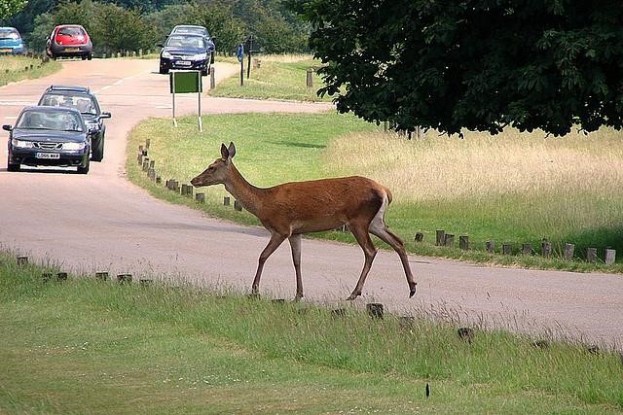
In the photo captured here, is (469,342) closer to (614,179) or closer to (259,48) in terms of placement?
(614,179)

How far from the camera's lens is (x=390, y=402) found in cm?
1052

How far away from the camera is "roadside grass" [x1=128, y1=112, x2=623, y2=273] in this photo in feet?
87.6

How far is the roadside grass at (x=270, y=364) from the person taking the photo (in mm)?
10609

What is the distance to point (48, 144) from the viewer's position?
36781 millimetres

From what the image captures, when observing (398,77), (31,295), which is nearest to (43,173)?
(398,77)

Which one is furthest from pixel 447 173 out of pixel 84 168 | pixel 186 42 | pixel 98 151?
pixel 186 42

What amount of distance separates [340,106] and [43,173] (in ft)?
42.9

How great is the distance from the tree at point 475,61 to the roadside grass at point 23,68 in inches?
1796

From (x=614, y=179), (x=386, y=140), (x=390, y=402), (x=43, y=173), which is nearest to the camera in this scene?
(x=390, y=402)

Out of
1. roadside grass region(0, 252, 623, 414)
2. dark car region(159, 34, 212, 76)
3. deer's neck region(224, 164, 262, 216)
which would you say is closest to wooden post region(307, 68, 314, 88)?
dark car region(159, 34, 212, 76)

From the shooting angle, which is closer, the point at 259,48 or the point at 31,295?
the point at 31,295

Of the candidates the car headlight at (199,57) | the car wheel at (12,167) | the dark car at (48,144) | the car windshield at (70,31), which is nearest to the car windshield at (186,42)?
the car headlight at (199,57)

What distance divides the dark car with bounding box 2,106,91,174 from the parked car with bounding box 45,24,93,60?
1748 inches

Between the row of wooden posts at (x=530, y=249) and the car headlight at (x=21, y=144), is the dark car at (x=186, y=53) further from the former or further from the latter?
the row of wooden posts at (x=530, y=249)
